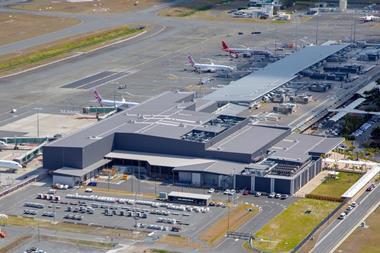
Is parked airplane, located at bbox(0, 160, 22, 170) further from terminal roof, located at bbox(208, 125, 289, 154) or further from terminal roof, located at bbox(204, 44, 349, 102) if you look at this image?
terminal roof, located at bbox(204, 44, 349, 102)

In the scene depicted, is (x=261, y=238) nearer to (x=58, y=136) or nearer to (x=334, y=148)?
(x=334, y=148)

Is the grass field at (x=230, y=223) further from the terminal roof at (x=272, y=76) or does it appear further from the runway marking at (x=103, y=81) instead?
the runway marking at (x=103, y=81)

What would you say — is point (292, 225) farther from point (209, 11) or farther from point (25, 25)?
point (209, 11)

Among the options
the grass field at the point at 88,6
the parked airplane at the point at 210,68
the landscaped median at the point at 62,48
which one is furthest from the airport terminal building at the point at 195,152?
the grass field at the point at 88,6

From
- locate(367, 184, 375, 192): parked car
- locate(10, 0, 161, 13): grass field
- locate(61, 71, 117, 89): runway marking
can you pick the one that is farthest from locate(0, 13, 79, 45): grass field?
locate(367, 184, 375, 192): parked car

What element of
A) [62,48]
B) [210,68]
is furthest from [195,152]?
[62,48]
